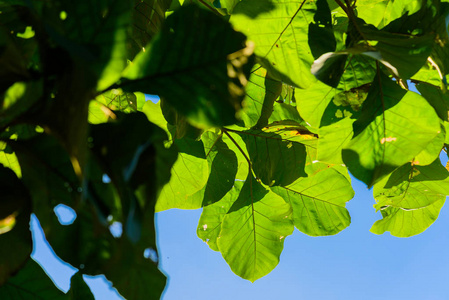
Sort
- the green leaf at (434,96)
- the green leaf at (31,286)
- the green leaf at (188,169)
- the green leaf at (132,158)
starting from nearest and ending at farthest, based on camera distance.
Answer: the green leaf at (132,158) → the green leaf at (31,286) → the green leaf at (434,96) → the green leaf at (188,169)

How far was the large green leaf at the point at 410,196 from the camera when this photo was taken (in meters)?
1.44

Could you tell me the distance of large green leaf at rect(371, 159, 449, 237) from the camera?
1441 mm

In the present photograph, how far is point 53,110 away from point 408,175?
1.29 metres

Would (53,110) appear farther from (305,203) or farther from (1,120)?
(305,203)

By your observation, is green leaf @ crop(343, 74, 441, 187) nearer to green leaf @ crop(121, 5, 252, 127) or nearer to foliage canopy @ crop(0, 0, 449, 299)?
foliage canopy @ crop(0, 0, 449, 299)

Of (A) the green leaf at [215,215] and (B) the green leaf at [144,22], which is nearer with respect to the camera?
(B) the green leaf at [144,22]

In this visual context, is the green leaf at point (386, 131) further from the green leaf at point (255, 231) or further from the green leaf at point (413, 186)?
the green leaf at point (255, 231)

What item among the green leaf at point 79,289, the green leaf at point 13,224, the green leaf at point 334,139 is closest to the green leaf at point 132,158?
the green leaf at point 13,224

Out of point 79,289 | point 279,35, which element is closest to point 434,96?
point 279,35

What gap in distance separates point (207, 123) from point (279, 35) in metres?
0.66

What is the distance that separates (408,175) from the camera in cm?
145

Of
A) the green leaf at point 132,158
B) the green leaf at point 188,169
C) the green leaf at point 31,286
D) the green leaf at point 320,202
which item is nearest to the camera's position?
the green leaf at point 132,158

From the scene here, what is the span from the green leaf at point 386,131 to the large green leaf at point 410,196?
0.46 metres

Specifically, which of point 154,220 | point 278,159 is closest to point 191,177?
point 278,159
